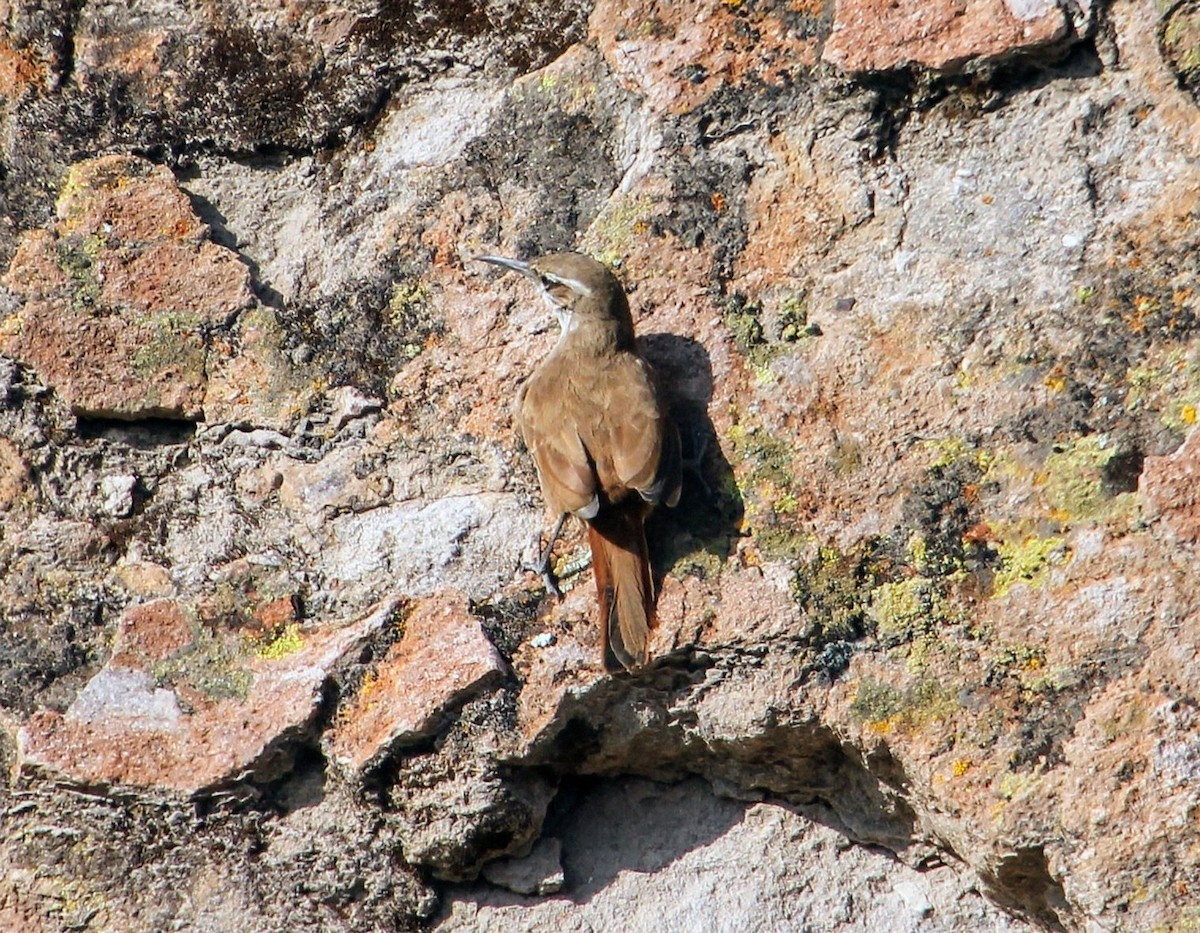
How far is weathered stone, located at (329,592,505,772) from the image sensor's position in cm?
317

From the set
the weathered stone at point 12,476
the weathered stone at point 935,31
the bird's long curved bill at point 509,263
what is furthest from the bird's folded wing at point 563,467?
the weathered stone at point 12,476

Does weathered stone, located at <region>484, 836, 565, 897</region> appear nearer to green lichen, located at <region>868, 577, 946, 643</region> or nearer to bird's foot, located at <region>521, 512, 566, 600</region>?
bird's foot, located at <region>521, 512, 566, 600</region>

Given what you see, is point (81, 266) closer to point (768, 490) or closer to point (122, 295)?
→ point (122, 295)

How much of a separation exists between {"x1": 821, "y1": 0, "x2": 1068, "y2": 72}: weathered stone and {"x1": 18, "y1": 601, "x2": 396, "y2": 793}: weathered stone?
5.77ft

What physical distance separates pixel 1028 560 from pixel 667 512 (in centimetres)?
85

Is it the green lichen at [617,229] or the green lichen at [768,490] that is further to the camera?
the green lichen at [617,229]

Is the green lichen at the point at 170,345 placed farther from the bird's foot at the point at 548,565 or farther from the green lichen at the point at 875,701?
the green lichen at the point at 875,701

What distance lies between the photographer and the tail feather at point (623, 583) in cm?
314

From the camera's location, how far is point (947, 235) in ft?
11.1

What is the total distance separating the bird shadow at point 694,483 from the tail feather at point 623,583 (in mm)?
52

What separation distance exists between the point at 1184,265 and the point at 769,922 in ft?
5.67

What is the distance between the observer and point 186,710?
325cm

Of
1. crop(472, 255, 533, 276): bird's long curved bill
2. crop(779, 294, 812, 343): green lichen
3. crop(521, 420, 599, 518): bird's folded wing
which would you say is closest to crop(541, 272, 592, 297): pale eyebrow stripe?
crop(472, 255, 533, 276): bird's long curved bill

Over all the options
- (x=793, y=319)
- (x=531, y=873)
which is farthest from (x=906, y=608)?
(x=531, y=873)
